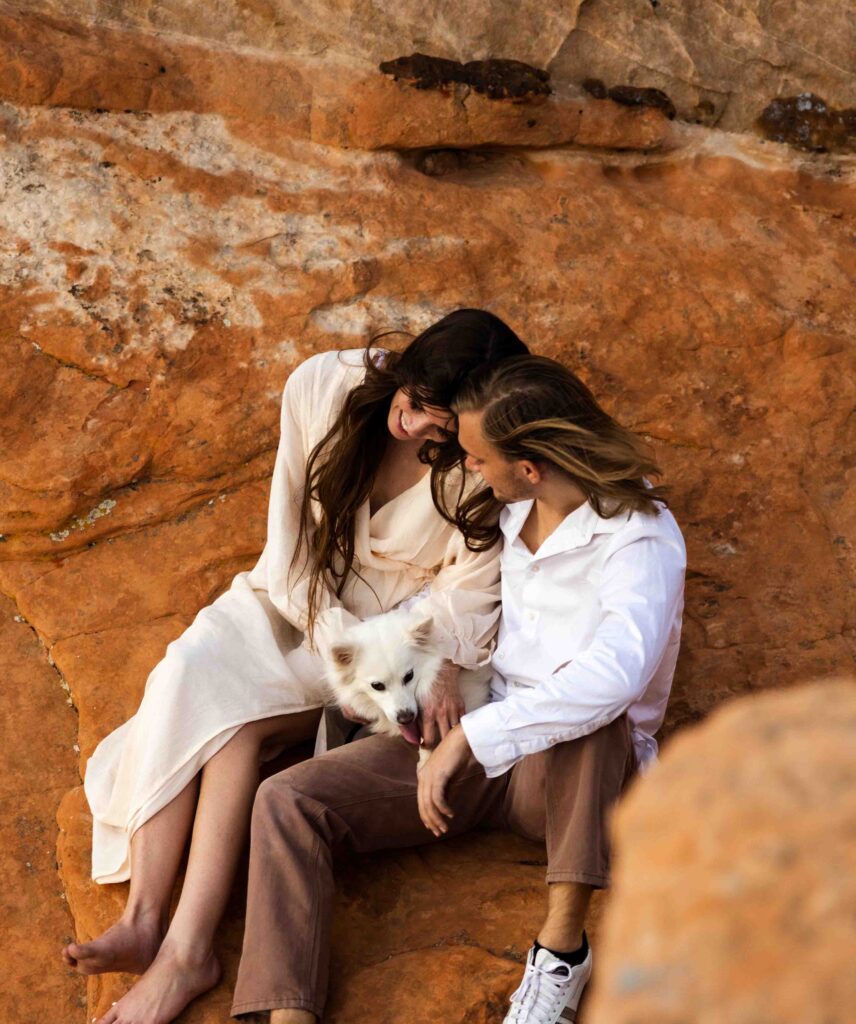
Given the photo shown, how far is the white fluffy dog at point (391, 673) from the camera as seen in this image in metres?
3.49

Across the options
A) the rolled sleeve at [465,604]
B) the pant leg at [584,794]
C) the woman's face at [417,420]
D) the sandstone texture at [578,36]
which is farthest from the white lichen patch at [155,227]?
the pant leg at [584,794]

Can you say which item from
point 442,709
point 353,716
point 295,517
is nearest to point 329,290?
point 295,517

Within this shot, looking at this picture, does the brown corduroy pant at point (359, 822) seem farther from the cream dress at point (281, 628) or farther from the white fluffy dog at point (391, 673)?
the cream dress at point (281, 628)

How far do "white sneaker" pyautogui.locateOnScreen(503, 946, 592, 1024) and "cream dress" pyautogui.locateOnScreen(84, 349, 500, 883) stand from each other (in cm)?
94

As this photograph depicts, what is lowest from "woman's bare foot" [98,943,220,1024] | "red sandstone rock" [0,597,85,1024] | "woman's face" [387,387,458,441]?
"red sandstone rock" [0,597,85,1024]

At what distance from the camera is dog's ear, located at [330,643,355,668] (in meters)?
3.55

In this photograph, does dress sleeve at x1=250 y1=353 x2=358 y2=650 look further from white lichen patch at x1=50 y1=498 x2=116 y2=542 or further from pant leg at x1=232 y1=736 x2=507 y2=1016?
white lichen patch at x1=50 y1=498 x2=116 y2=542

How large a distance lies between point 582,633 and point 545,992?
36.5 inches

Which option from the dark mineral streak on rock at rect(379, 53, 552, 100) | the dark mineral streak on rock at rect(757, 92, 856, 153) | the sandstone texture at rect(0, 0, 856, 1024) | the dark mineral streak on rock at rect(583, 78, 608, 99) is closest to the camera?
the sandstone texture at rect(0, 0, 856, 1024)

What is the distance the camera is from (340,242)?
5.11m

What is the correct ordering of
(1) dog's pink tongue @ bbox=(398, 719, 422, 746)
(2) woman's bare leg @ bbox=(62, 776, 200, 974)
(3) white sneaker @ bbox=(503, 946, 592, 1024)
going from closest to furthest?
(3) white sneaker @ bbox=(503, 946, 592, 1024) < (2) woman's bare leg @ bbox=(62, 776, 200, 974) < (1) dog's pink tongue @ bbox=(398, 719, 422, 746)

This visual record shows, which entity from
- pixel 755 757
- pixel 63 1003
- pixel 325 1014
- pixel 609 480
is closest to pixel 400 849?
pixel 325 1014

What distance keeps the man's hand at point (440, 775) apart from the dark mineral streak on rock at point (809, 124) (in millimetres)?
3963

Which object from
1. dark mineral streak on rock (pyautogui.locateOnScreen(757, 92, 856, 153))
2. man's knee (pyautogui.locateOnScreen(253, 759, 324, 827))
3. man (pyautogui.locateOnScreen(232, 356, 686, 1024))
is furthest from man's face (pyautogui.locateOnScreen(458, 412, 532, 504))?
dark mineral streak on rock (pyautogui.locateOnScreen(757, 92, 856, 153))
